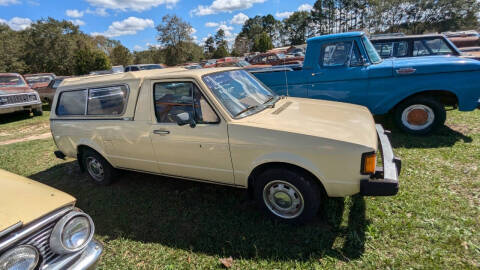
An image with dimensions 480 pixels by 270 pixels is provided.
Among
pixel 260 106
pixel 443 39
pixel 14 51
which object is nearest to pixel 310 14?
pixel 14 51

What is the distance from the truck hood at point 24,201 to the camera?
1.70 metres

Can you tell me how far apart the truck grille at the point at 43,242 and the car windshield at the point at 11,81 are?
1236cm

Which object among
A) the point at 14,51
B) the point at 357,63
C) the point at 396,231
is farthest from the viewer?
the point at 14,51

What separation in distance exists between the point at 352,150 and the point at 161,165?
2.43 m

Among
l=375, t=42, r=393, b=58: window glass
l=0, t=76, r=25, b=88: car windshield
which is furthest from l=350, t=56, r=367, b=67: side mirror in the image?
l=0, t=76, r=25, b=88: car windshield

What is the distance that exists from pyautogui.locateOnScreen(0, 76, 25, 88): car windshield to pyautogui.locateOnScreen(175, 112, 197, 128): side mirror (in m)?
11.9

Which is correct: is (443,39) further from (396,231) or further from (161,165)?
(161,165)

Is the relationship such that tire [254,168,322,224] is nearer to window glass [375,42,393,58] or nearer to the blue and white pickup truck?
the blue and white pickup truck

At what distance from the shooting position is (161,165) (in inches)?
139

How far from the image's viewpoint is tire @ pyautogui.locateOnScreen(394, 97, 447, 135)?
502 centimetres

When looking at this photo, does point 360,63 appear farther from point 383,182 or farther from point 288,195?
point 288,195

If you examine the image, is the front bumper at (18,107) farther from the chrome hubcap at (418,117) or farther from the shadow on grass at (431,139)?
the chrome hubcap at (418,117)

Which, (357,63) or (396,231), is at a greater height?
(357,63)

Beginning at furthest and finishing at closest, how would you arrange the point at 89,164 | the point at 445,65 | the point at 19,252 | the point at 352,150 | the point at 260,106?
the point at 445,65
the point at 89,164
the point at 260,106
the point at 352,150
the point at 19,252
